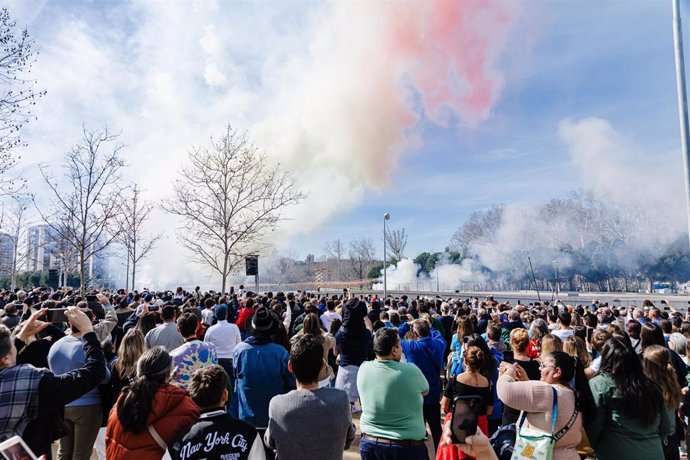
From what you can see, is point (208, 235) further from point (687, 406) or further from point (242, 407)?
point (687, 406)

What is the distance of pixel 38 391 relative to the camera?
2.86 meters

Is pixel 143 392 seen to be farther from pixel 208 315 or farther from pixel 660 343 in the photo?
pixel 208 315

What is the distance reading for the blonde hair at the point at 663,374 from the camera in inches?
148

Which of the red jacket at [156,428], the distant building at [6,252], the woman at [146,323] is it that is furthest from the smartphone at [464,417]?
the distant building at [6,252]

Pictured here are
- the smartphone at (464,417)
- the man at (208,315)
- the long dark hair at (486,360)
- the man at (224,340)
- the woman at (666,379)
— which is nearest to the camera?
the smartphone at (464,417)

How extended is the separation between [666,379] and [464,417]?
3.08 metres

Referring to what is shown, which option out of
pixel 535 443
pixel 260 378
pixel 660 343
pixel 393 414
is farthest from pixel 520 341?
pixel 260 378

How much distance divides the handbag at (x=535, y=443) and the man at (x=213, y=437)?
1716 mm

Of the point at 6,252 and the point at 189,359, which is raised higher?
the point at 6,252

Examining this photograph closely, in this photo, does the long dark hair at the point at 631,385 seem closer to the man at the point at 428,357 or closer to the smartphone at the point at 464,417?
the smartphone at the point at 464,417

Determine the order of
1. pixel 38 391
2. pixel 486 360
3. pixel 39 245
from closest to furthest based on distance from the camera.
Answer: pixel 38 391 < pixel 486 360 < pixel 39 245

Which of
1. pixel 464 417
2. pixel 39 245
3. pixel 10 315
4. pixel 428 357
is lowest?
pixel 428 357

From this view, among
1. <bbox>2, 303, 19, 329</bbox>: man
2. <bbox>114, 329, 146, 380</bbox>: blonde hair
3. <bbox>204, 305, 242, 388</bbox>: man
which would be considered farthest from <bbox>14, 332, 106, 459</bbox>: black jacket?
<bbox>2, 303, 19, 329</bbox>: man

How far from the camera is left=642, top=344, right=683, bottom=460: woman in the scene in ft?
12.3
